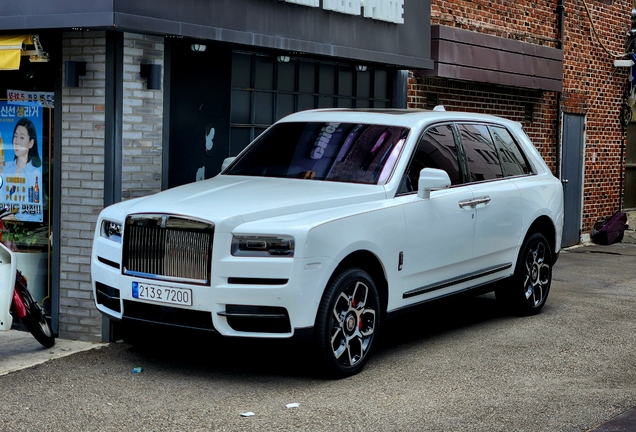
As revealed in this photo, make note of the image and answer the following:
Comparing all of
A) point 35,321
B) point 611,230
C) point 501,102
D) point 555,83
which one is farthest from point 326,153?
point 611,230

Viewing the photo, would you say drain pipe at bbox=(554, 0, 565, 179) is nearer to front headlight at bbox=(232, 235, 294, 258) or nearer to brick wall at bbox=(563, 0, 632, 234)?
brick wall at bbox=(563, 0, 632, 234)

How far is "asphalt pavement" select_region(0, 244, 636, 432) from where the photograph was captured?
576cm

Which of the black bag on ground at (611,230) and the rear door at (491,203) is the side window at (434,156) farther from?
the black bag on ground at (611,230)

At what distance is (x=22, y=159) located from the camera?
8.48m

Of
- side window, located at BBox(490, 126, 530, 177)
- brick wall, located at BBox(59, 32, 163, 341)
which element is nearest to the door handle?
side window, located at BBox(490, 126, 530, 177)

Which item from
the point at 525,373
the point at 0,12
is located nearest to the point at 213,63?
the point at 0,12

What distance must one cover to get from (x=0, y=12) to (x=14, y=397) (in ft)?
11.1

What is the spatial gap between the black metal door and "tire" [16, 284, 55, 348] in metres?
10.2

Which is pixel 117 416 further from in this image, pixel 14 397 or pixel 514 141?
pixel 514 141

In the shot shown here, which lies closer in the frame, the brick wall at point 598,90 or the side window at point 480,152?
the side window at point 480,152

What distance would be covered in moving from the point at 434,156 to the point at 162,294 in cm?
257

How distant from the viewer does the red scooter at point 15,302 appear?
704cm

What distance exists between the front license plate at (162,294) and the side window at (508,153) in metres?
3.64

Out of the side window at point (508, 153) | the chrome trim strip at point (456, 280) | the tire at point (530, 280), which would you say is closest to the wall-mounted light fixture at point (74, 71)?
the chrome trim strip at point (456, 280)
